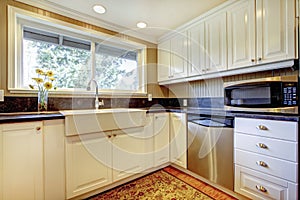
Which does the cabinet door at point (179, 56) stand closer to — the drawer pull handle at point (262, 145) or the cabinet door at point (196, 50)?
the cabinet door at point (196, 50)

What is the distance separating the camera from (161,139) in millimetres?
2379

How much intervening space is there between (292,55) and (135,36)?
6.94 feet

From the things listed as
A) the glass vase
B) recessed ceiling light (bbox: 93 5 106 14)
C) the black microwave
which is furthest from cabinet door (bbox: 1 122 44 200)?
the black microwave

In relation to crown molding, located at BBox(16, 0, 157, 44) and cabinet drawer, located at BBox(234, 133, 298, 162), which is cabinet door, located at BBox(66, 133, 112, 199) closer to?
cabinet drawer, located at BBox(234, 133, 298, 162)

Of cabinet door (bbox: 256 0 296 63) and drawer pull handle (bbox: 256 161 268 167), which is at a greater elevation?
cabinet door (bbox: 256 0 296 63)

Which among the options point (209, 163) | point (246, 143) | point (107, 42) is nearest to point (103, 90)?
point (107, 42)

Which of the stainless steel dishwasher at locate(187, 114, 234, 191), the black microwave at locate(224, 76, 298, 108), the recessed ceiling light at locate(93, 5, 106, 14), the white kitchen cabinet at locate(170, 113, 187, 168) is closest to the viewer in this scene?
the black microwave at locate(224, 76, 298, 108)

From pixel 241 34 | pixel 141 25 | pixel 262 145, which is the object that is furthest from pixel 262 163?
pixel 141 25

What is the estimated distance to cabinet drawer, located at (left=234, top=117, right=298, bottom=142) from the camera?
1.27 meters

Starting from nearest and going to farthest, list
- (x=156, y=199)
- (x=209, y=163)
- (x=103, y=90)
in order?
1. (x=156, y=199)
2. (x=209, y=163)
3. (x=103, y=90)

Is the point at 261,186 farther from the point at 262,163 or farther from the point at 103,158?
the point at 103,158

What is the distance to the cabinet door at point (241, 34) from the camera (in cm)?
173

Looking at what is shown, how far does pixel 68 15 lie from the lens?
210 centimetres

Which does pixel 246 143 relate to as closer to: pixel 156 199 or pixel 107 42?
pixel 156 199
